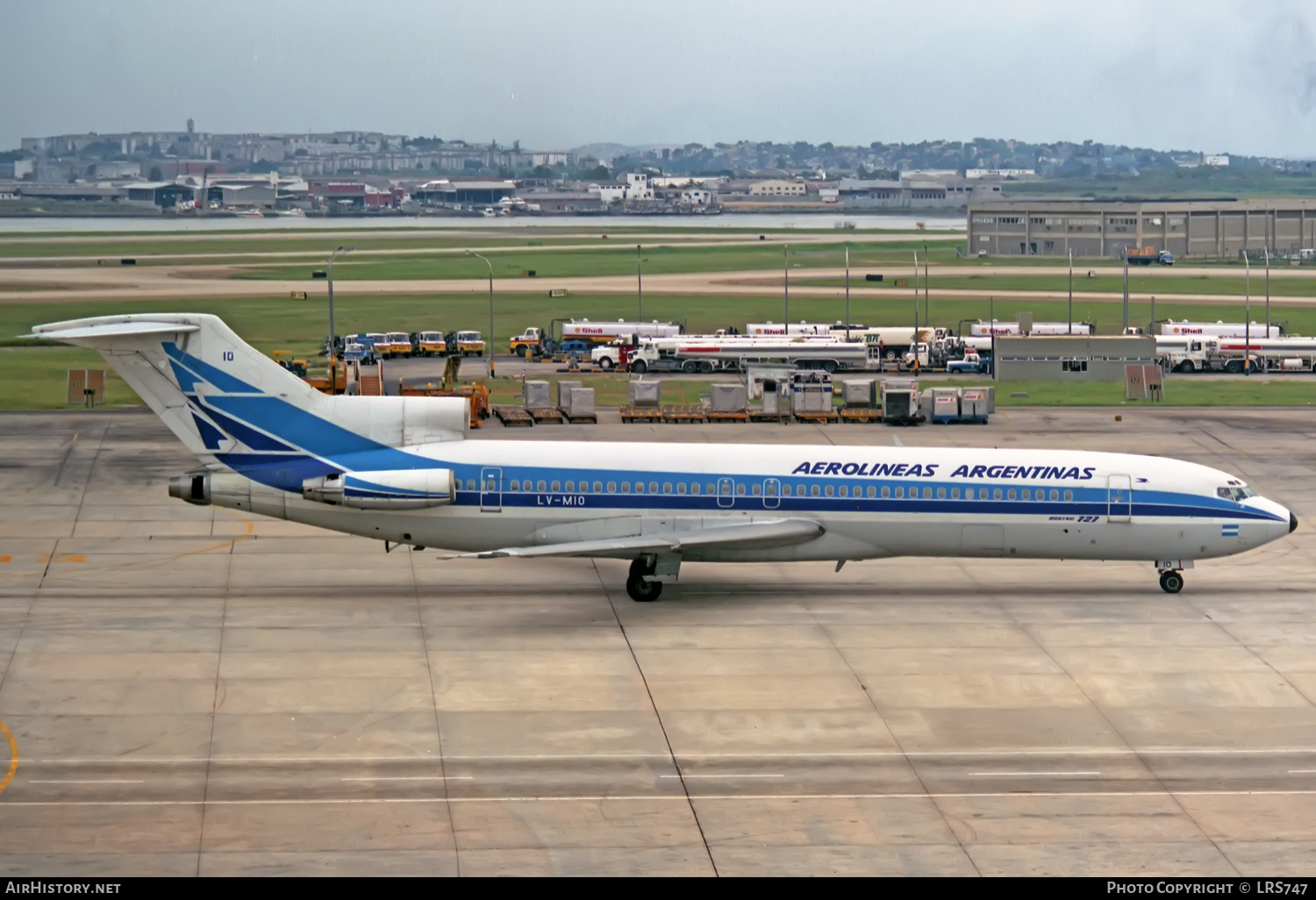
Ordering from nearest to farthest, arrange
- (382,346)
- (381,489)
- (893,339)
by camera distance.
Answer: (381,489), (382,346), (893,339)

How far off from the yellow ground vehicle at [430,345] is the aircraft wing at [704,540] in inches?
2652

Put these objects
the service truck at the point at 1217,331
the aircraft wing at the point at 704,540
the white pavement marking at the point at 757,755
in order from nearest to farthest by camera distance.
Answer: the white pavement marking at the point at 757,755 → the aircraft wing at the point at 704,540 → the service truck at the point at 1217,331

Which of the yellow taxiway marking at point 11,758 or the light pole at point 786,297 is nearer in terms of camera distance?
the yellow taxiway marking at point 11,758

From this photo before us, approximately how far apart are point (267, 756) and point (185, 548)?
18813mm

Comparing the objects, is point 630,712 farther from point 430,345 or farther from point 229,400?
point 430,345

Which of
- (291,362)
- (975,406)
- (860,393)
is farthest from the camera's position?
(291,362)

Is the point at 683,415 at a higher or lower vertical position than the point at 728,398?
lower

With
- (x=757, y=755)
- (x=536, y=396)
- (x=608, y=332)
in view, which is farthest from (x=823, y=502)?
(x=608, y=332)

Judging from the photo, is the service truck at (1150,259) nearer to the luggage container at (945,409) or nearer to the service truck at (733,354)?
the service truck at (733,354)

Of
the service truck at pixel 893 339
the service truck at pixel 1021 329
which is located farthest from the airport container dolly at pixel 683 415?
the service truck at pixel 1021 329

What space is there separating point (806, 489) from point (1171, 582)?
1006 centimetres

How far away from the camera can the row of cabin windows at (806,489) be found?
1593 inches

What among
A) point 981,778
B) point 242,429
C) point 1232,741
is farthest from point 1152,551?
point 242,429

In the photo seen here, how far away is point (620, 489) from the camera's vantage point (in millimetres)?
40562
